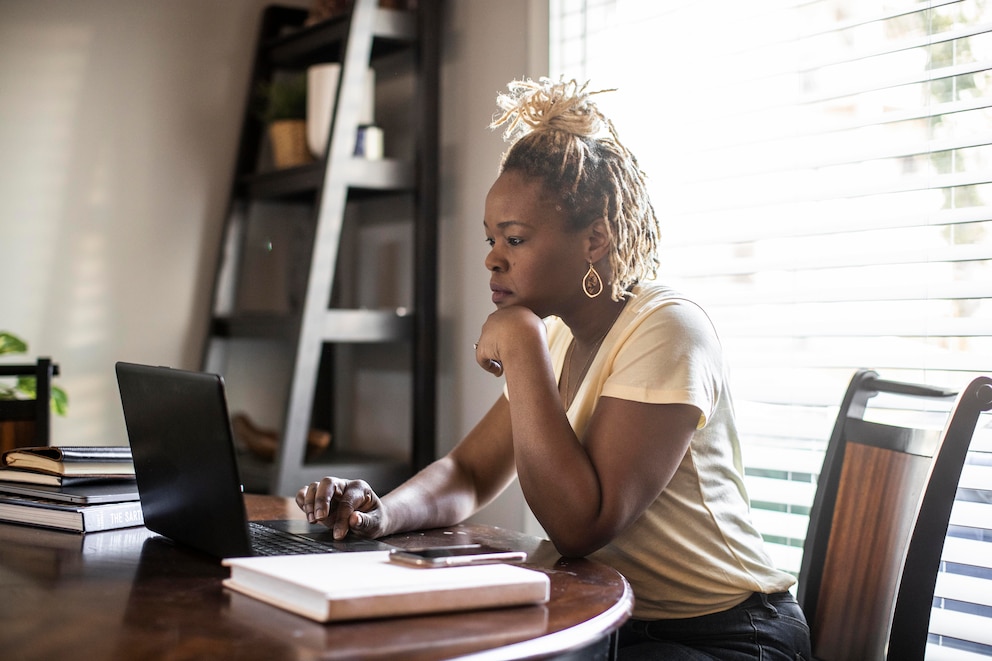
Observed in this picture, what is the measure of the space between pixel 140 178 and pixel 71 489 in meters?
1.82

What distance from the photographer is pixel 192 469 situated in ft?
3.57

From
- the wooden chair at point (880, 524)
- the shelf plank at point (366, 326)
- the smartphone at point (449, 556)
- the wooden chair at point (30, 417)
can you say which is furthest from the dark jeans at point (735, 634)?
the shelf plank at point (366, 326)

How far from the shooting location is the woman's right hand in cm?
129

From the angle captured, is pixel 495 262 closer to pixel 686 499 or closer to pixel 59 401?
pixel 686 499

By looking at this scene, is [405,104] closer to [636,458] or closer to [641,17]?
[641,17]

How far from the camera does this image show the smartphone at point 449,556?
0.96 m

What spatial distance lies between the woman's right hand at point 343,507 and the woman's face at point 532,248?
1.32 ft

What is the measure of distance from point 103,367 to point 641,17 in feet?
Result: 6.06

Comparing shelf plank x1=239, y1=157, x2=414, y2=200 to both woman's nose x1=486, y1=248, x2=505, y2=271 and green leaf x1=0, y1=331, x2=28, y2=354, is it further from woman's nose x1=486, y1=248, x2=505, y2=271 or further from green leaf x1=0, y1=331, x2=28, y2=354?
woman's nose x1=486, y1=248, x2=505, y2=271

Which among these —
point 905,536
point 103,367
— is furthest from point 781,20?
point 103,367

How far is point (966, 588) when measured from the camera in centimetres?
169

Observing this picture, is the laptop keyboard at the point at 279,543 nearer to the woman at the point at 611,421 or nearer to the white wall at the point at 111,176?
the woman at the point at 611,421

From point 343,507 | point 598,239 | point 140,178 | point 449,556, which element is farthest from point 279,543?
point 140,178

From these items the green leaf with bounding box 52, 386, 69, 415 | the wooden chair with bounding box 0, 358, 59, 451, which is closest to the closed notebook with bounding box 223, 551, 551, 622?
the wooden chair with bounding box 0, 358, 59, 451
